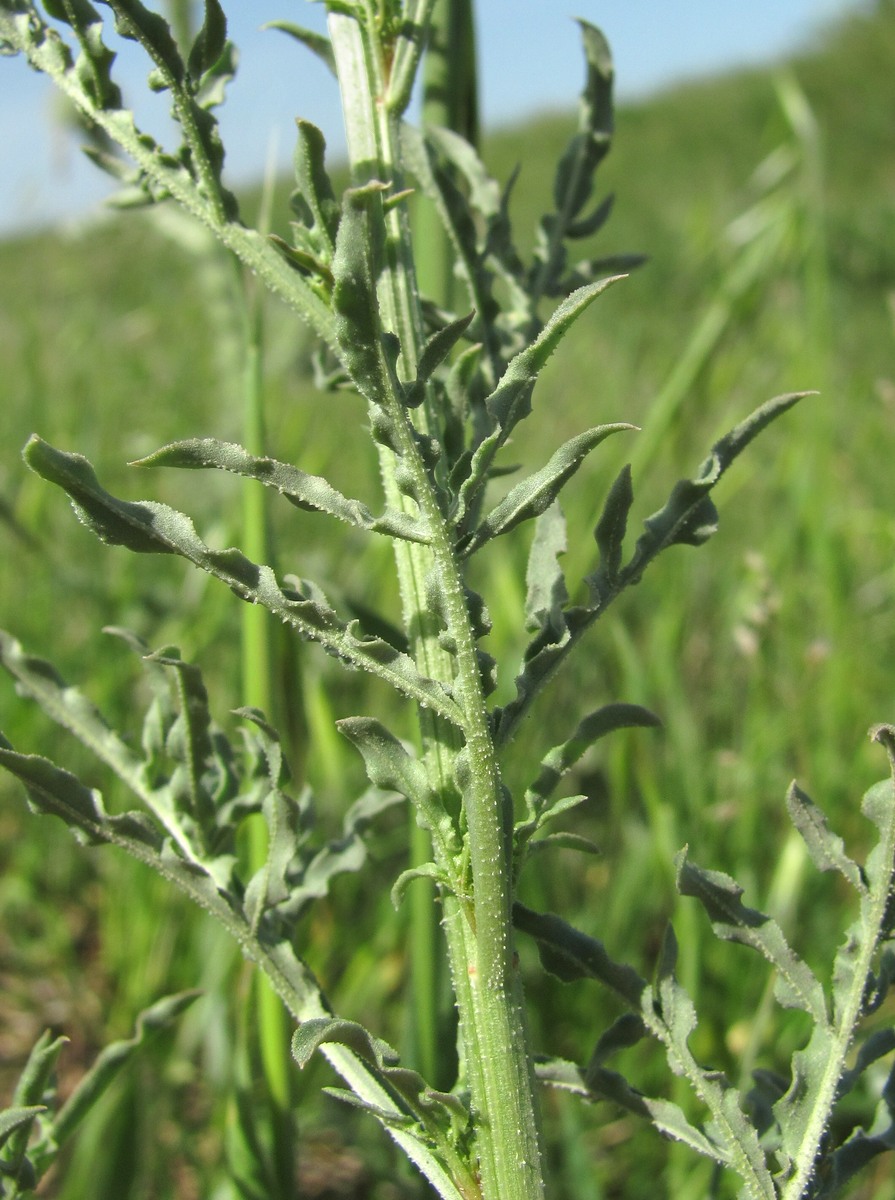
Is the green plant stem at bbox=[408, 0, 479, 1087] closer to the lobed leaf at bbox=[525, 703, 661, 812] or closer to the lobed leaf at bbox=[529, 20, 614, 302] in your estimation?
the lobed leaf at bbox=[529, 20, 614, 302]

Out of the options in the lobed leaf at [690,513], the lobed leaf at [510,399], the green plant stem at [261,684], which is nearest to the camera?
the lobed leaf at [510,399]

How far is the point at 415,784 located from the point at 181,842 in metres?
0.18

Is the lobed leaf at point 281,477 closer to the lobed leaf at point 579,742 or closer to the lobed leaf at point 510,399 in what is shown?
the lobed leaf at point 510,399

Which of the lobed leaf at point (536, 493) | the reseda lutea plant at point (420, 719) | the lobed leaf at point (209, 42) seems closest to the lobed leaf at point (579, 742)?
the reseda lutea plant at point (420, 719)

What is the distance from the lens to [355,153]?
657mm

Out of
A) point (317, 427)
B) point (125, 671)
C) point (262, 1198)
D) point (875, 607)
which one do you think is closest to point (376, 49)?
point (262, 1198)

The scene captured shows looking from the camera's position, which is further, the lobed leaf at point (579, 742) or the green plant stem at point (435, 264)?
the green plant stem at point (435, 264)

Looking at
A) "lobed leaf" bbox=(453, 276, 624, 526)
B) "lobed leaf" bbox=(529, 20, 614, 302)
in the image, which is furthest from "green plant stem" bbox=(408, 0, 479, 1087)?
"lobed leaf" bbox=(453, 276, 624, 526)

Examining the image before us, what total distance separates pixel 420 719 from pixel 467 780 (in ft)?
0.20

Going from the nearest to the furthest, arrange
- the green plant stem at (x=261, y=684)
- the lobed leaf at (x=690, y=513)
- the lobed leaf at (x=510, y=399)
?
the lobed leaf at (x=510, y=399) → the lobed leaf at (x=690, y=513) → the green plant stem at (x=261, y=684)

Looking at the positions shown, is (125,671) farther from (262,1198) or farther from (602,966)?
(602,966)

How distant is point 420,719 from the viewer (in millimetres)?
616

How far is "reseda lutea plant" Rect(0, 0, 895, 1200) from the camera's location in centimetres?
55

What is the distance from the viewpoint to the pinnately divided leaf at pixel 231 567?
553 millimetres
